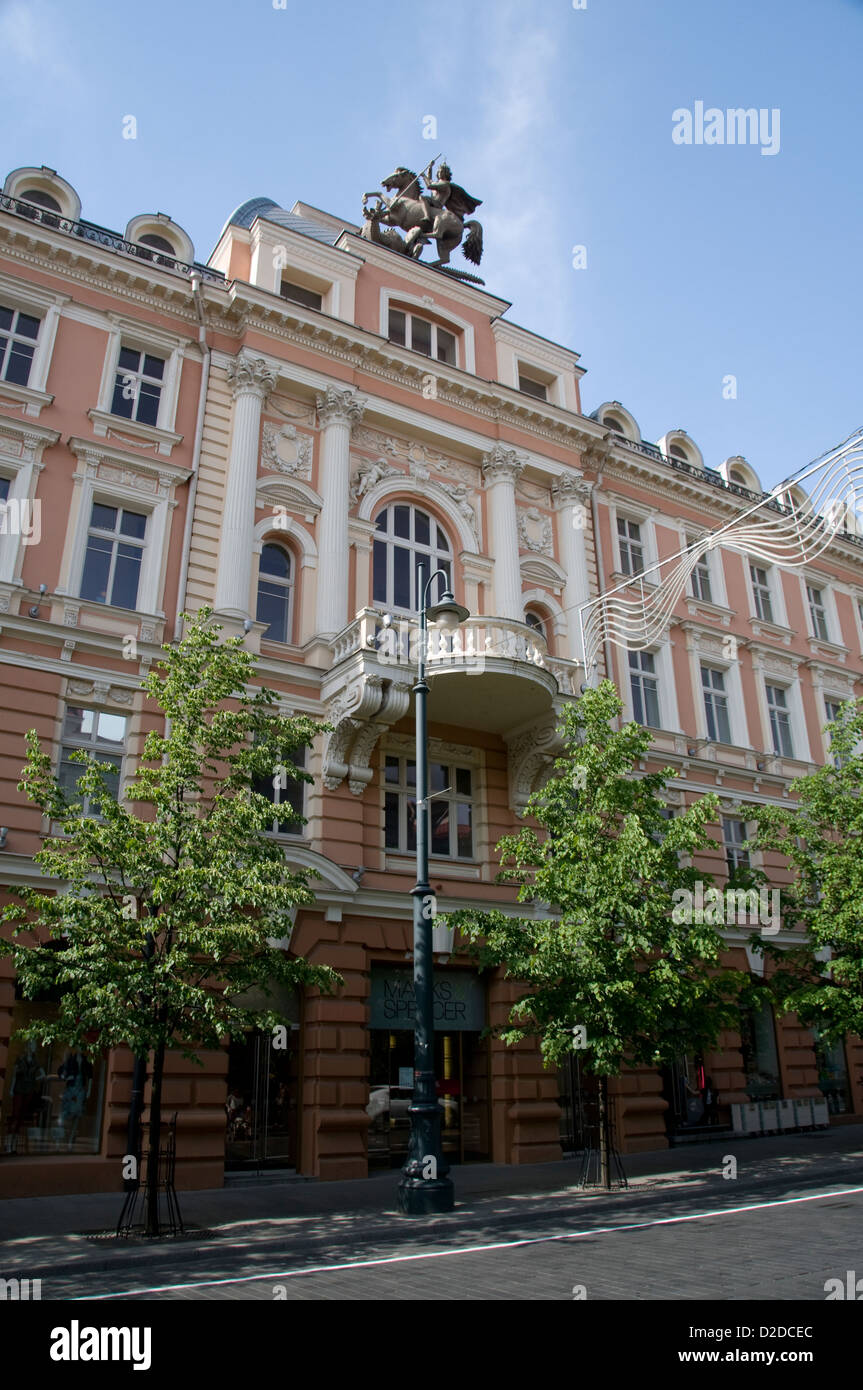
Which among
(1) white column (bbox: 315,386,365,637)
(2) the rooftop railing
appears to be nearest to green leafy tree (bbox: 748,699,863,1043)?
(1) white column (bbox: 315,386,365,637)

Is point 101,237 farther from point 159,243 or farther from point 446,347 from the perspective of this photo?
point 446,347

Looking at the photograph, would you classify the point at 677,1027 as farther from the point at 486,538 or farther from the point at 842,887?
the point at 486,538

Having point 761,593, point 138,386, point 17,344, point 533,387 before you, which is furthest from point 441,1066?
point 761,593

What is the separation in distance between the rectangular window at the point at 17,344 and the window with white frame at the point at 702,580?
18540mm

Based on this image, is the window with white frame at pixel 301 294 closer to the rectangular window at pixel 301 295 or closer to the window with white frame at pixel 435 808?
the rectangular window at pixel 301 295

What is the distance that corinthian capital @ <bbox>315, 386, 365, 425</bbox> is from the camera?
2189 cm

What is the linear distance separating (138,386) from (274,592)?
17.1 feet

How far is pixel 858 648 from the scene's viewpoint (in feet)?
107

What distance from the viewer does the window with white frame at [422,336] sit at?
25.0 meters

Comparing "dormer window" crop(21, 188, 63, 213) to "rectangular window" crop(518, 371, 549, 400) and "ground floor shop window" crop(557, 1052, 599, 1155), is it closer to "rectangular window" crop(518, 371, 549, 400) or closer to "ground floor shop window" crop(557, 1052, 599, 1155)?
"rectangular window" crop(518, 371, 549, 400)

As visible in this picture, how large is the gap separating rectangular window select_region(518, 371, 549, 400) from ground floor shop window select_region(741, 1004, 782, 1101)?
17.4 metres

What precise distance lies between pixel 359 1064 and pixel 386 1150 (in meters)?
2.04

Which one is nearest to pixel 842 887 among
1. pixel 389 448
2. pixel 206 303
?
pixel 389 448

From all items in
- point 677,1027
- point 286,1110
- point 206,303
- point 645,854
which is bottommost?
point 286,1110
